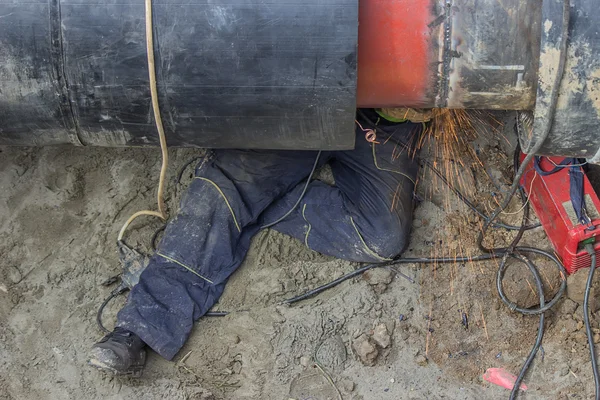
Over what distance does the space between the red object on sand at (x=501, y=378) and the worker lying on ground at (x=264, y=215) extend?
2.25ft

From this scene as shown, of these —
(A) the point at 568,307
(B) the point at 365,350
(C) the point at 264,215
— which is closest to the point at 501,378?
(A) the point at 568,307

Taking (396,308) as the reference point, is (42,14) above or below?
above

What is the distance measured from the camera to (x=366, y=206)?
310 cm

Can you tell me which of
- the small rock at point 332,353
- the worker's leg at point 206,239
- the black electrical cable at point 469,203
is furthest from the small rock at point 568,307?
the worker's leg at point 206,239

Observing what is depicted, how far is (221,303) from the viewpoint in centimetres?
303

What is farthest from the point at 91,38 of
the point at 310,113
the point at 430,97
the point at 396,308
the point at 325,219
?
the point at 396,308

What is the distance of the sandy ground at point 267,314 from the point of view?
9.23 feet

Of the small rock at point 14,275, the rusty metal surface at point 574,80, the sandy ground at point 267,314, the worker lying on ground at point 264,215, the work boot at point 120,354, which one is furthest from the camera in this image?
the small rock at point 14,275

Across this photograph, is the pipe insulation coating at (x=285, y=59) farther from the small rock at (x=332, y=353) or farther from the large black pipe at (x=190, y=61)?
the small rock at (x=332, y=353)

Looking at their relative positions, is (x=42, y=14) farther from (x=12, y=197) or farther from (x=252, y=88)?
(x=12, y=197)

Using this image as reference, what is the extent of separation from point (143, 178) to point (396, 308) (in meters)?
1.47

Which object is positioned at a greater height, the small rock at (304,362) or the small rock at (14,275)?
the small rock at (14,275)

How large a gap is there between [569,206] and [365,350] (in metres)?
1.11

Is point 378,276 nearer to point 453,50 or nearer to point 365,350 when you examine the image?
point 365,350
